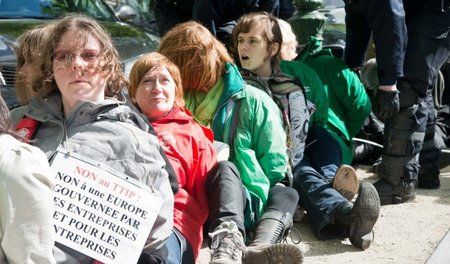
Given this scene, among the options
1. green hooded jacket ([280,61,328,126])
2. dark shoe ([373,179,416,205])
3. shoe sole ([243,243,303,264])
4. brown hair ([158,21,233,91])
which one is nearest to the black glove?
green hooded jacket ([280,61,328,126])

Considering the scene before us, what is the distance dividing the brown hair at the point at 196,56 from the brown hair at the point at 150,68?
0.35m

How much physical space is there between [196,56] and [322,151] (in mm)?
1457

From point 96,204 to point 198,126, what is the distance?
122 cm

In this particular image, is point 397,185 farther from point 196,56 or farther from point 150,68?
point 150,68

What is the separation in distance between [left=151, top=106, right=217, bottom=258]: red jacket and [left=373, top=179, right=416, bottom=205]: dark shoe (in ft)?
6.90

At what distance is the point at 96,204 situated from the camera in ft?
11.3

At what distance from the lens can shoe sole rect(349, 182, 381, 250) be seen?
16.6 ft

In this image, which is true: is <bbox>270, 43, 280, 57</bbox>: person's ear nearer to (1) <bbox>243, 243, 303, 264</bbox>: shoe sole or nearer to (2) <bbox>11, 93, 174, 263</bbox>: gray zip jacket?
(1) <bbox>243, 243, 303, 264</bbox>: shoe sole

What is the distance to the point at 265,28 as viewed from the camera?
582cm

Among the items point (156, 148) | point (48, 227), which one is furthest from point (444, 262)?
point (48, 227)

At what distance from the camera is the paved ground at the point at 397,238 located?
16.7 ft

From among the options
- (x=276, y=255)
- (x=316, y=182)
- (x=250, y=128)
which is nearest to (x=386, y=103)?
(x=316, y=182)

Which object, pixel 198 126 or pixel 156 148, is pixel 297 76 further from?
pixel 156 148

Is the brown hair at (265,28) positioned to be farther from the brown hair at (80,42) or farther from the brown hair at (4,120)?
the brown hair at (4,120)
